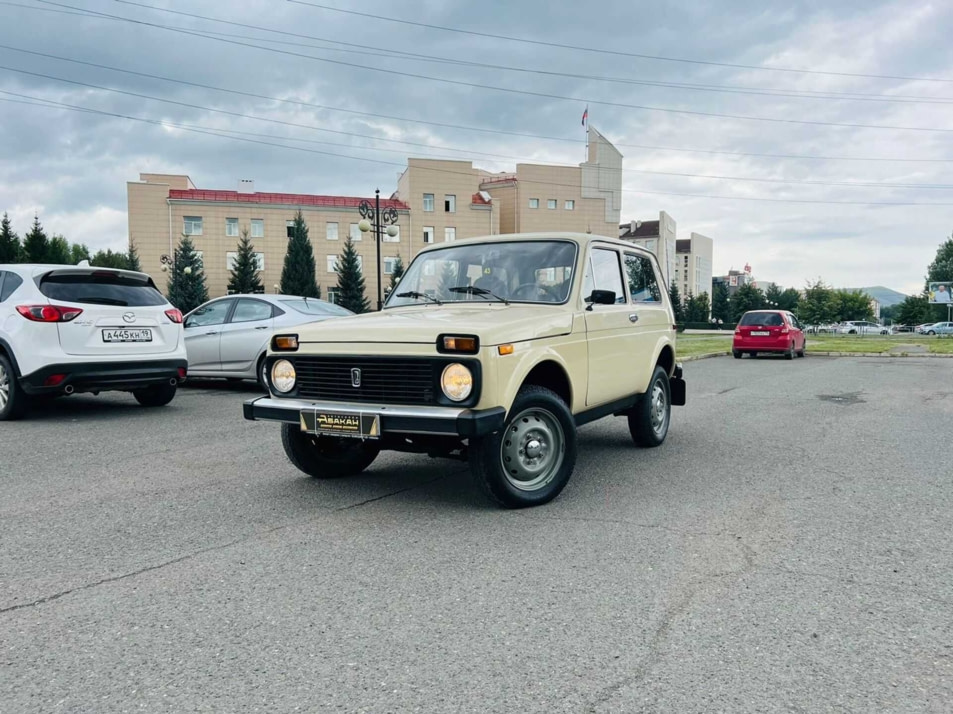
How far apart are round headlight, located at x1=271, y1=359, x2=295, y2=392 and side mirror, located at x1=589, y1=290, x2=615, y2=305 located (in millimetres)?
2231

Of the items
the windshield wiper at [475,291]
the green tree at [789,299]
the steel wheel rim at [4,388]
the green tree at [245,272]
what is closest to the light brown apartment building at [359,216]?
the green tree at [245,272]

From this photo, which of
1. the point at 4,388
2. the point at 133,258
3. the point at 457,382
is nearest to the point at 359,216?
the point at 133,258

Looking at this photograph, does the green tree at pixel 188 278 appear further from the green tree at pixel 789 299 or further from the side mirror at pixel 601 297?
the green tree at pixel 789 299

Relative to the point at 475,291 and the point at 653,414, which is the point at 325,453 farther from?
the point at 653,414

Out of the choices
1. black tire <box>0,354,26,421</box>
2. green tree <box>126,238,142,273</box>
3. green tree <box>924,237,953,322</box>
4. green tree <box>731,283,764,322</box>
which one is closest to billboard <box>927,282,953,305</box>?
green tree <box>924,237,953,322</box>

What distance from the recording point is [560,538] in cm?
420

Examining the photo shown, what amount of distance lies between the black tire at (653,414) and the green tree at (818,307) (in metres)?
94.5

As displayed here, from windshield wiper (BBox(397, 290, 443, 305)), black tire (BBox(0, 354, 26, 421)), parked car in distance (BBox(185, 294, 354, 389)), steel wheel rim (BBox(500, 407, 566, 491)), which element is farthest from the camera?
parked car in distance (BBox(185, 294, 354, 389))

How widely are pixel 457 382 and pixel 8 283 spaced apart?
6912 mm

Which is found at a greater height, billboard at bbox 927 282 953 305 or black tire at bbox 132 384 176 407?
billboard at bbox 927 282 953 305

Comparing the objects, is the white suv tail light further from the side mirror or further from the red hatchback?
the red hatchback

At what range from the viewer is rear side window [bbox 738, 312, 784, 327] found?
2348 centimetres

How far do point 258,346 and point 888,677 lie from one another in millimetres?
9942

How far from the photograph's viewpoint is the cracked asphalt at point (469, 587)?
8.34 feet
